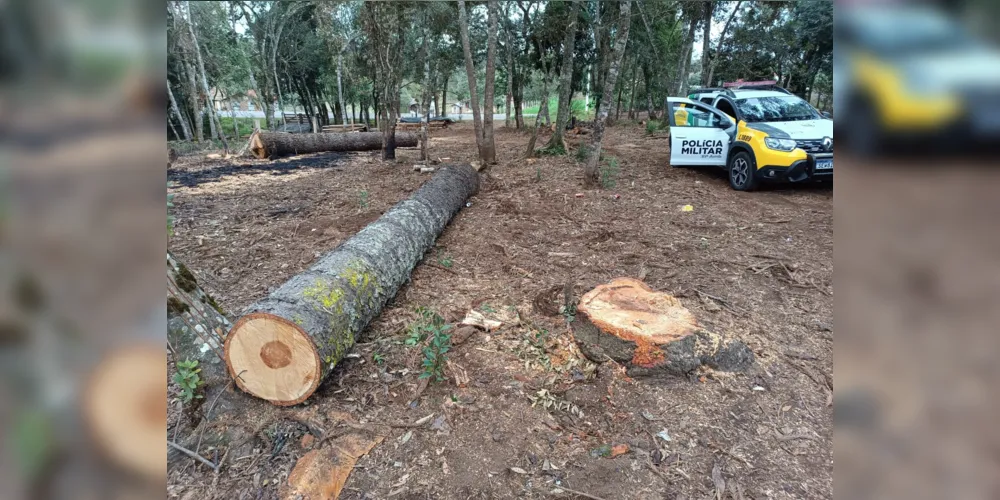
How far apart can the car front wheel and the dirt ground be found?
1.18 feet

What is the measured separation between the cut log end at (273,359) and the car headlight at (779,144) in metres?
7.02

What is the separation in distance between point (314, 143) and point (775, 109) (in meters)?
13.1

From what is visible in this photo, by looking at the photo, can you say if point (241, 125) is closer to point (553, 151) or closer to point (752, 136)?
point (553, 151)

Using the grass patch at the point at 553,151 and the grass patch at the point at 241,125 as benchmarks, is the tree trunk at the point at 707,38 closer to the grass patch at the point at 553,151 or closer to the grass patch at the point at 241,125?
the grass patch at the point at 553,151

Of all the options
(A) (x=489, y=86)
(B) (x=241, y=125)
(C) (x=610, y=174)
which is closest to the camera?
(C) (x=610, y=174)

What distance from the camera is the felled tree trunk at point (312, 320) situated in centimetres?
265

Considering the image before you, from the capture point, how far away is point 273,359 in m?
2.70

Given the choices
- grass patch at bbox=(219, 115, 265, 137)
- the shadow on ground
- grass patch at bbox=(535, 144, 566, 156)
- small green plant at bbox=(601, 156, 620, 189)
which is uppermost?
grass patch at bbox=(219, 115, 265, 137)

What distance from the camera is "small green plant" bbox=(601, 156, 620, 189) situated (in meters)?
8.45
